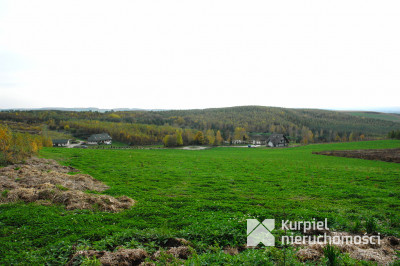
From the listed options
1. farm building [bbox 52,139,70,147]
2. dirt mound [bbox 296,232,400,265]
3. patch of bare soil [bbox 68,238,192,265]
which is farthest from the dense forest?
dirt mound [bbox 296,232,400,265]

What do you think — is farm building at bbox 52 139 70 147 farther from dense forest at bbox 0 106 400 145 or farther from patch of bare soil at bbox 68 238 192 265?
patch of bare soil at bbox 68 238 192 265

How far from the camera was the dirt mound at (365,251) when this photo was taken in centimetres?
571

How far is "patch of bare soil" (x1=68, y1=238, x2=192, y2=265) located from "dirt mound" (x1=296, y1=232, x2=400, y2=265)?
355 centimetres

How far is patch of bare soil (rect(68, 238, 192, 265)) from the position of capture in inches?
212

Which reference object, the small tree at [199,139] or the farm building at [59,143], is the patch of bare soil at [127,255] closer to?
the small tree at [199,139]

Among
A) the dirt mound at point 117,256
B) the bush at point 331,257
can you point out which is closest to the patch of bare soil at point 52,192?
the dirt mound at point 117,256

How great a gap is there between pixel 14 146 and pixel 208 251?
19473mm

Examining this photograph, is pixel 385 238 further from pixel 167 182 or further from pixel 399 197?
pixel 167 182

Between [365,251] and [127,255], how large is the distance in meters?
7.21

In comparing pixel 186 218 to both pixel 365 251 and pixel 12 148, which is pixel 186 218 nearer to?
pixel 365 251

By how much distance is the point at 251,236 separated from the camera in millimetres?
7043

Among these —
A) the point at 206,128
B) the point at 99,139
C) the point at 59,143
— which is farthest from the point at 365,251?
the point at 206,128

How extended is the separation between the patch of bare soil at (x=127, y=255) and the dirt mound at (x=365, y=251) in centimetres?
355

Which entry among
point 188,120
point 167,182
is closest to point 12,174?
point 167,182
